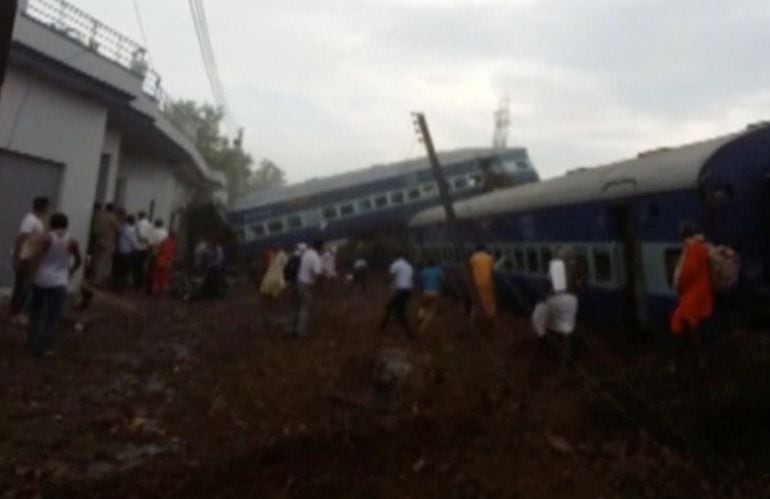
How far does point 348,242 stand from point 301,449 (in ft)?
74.0

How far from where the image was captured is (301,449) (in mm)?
6508

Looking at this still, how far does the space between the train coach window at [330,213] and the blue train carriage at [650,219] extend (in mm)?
14572

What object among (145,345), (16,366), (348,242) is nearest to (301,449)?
(16,366)

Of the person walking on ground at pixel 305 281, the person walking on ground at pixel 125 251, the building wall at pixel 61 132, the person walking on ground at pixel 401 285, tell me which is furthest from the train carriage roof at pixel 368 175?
the person walking on ground at pixel 305 281

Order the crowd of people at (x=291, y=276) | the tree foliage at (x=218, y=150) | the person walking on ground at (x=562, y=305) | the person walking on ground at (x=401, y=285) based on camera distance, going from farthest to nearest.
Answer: the tree foliage at (x=218, y=150), the person walking on ground at (x=401, y=285), the person walking on ground at (x=562, y=305), the crowd of people at (x=291, y=276)

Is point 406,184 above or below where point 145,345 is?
above

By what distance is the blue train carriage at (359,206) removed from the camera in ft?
93.8

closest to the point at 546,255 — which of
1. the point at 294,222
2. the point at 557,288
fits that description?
the point at 557,288

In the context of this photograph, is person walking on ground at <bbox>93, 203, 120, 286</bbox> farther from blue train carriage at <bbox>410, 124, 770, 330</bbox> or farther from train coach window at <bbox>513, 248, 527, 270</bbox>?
blue train carriage at <bbox>410, 124, 770, 330</bbox>

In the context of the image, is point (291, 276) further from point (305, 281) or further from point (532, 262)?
point (532, 262)

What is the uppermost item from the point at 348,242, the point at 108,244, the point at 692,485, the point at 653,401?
the point at 348,242

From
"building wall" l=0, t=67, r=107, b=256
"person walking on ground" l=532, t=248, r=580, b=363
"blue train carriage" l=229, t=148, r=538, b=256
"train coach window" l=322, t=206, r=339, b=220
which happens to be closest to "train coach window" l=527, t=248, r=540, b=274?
"person walking on ground" l=532, t=248, r=580, b=363

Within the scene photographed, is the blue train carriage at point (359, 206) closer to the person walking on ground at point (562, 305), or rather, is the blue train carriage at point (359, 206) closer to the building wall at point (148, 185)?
the building wall at point (148, 185)

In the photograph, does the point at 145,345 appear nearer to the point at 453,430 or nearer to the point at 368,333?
the point at 368,333
